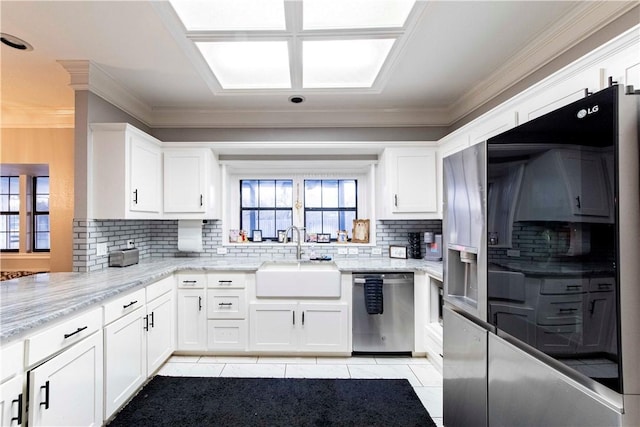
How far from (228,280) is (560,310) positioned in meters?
2.54

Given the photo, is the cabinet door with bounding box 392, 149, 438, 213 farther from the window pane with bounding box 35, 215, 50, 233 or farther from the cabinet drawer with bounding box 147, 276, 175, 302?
the window pane with bounding box 35, 215, 50, 233

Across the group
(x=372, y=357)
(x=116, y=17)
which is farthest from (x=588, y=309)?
(x=116, y=17)

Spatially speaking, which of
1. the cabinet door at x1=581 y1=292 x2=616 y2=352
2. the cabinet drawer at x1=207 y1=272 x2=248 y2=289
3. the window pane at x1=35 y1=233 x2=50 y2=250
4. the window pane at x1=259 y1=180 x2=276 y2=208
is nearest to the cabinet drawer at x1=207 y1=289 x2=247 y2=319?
the cabinet drawer at x1=207 y1=272 x2=248 y2=289

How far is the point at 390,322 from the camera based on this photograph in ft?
9.17

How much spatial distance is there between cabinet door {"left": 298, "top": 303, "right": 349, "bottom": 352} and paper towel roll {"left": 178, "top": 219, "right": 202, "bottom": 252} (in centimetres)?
151

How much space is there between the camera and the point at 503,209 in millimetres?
1275

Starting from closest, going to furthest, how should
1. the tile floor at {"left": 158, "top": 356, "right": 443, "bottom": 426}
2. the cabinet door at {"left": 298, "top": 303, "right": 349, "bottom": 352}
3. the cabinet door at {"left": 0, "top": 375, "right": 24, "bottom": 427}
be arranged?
the cabinet door at {"left": 0, "top": 375, "right": 24, "bottom": 427} → the tile floor at {"left": 158, "top": 356, "right": 443, "bottom": 426} → the cabinet door at {"left": 298, "top": 303, "right": 349, "bottom": 352}

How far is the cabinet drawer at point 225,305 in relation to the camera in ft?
9.25

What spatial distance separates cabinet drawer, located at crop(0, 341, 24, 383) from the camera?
1.18m

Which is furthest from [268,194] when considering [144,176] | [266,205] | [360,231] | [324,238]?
[144,176]

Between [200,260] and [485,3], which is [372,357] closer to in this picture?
[200,260]

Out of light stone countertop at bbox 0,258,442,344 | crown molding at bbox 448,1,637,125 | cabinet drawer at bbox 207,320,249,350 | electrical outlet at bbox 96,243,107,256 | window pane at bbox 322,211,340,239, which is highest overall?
crown molding at bbox 448,1,637,125

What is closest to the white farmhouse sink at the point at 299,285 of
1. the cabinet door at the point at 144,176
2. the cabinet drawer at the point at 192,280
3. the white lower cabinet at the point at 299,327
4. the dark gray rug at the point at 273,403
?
the white lower cabinet at the point at 299,327

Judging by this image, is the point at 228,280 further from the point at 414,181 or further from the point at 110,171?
the point at 414,181
